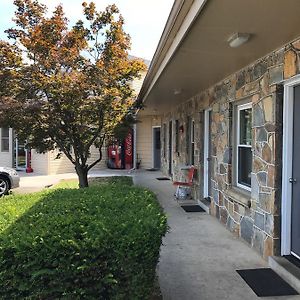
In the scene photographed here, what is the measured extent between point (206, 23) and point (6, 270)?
104 inches

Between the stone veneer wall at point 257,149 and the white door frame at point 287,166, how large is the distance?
61 millimetres

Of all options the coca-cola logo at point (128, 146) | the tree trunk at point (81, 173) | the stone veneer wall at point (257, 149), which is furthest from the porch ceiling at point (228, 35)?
the coca-cola logo at point (128, 146)

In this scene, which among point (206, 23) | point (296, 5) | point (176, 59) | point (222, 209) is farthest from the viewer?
point (222, 209)

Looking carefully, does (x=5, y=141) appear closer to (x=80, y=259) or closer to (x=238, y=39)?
(x=238, y=39)

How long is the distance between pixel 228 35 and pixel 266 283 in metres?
2.60

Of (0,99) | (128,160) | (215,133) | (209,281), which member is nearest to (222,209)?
(215,133)

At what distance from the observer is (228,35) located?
3580mm

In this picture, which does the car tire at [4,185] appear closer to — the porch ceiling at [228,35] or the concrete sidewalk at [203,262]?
the concrete sidewalk at [203,262]

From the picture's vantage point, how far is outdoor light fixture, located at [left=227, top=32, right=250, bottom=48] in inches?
138

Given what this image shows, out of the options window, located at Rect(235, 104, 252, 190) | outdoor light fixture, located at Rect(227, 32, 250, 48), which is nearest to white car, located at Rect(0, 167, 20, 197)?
window, located at Rect(235, 104, 252, 190)

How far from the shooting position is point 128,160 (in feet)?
57.2

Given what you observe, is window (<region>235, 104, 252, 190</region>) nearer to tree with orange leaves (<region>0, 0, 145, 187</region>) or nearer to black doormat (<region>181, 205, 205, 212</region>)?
black doormat (<region>181, 205, 205, 212</region>)

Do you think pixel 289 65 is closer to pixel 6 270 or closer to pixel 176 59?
pixel 176 59

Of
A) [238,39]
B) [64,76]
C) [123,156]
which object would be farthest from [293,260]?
[123,156]
